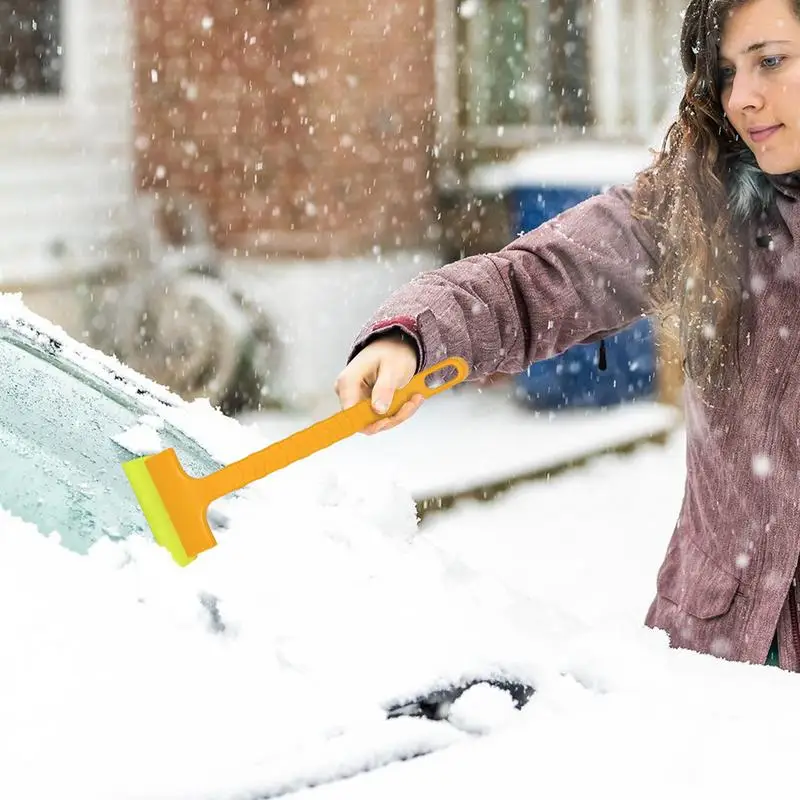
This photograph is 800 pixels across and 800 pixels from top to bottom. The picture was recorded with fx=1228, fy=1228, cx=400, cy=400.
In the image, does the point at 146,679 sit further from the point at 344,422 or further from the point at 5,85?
the point at 5,85

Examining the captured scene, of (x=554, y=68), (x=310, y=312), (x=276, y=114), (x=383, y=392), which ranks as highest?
(x=554, y=68)

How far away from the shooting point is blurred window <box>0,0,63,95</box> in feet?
21.7

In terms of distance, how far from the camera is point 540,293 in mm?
1842

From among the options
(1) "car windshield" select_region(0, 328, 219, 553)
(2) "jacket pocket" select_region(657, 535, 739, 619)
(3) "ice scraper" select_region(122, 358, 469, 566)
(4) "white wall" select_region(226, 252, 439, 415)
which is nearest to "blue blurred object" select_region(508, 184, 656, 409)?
(4) "white wall" select_region(226, 252, 439, 415)

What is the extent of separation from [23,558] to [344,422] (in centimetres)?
38

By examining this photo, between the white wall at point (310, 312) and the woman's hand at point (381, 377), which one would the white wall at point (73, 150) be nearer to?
the white wall at point (310, 312)

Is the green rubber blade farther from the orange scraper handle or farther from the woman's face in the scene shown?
the woman's face

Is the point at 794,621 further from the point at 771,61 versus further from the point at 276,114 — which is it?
the point at 276,114

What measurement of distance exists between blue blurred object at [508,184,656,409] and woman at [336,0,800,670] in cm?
507

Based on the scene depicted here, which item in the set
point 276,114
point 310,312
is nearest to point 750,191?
point 310,312

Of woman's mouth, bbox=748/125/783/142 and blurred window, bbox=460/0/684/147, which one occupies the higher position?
blurred window, bbox=460/0/684/147

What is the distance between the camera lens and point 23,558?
4.45 feet

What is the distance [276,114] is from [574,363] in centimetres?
225

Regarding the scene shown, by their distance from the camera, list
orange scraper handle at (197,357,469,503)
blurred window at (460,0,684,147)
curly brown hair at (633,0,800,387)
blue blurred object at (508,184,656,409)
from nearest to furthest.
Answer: orange scraper handle at (197,357,469,503), curly brown hair at (633,0,800,387), blue blurred object at (508,184,656,409), blurred window at (460,0,684,147)
